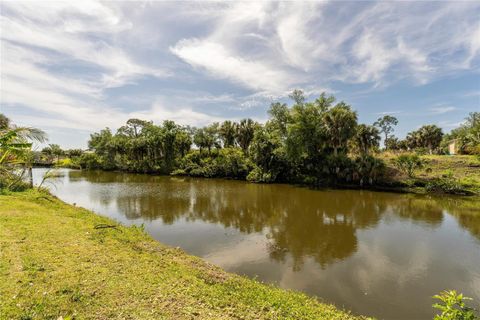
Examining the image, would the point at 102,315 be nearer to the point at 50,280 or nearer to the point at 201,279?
the point at 50,280

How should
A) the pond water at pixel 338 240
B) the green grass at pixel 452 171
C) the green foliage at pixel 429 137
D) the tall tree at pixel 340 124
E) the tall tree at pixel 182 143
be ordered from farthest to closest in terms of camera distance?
the tall tree at pixel 182 143, the green foliage at pixel 429 137, the tall tree at pixel 340 124, the green grass at pixel 452 171, the pond water at pixel 338 240

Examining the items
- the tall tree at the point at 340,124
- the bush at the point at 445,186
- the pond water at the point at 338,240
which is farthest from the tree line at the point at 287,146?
the pond water at the point at 338,240

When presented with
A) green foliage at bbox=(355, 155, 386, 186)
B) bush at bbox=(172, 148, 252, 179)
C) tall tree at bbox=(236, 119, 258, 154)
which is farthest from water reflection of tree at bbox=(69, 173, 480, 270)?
tall tree at bbox=(236, 119, 258, 154)

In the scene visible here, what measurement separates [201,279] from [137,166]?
2115 inches

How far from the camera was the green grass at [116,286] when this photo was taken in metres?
5.09

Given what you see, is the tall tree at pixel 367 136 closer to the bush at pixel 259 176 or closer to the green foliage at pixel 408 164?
the green foliage at pixel 408 164

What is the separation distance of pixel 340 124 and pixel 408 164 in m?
9.29

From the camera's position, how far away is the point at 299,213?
18.4 m

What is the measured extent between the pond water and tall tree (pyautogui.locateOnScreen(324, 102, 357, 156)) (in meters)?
11.5

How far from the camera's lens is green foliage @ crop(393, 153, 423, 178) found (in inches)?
1169

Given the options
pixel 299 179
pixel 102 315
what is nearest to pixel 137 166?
pixel 299 179

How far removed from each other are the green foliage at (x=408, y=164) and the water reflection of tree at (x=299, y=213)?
5876mm

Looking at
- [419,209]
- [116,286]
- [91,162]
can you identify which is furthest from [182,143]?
[116,286]

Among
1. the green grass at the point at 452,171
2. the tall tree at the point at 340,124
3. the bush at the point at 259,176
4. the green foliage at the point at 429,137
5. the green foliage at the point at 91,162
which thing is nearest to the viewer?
the green grass at the point at 452,171
